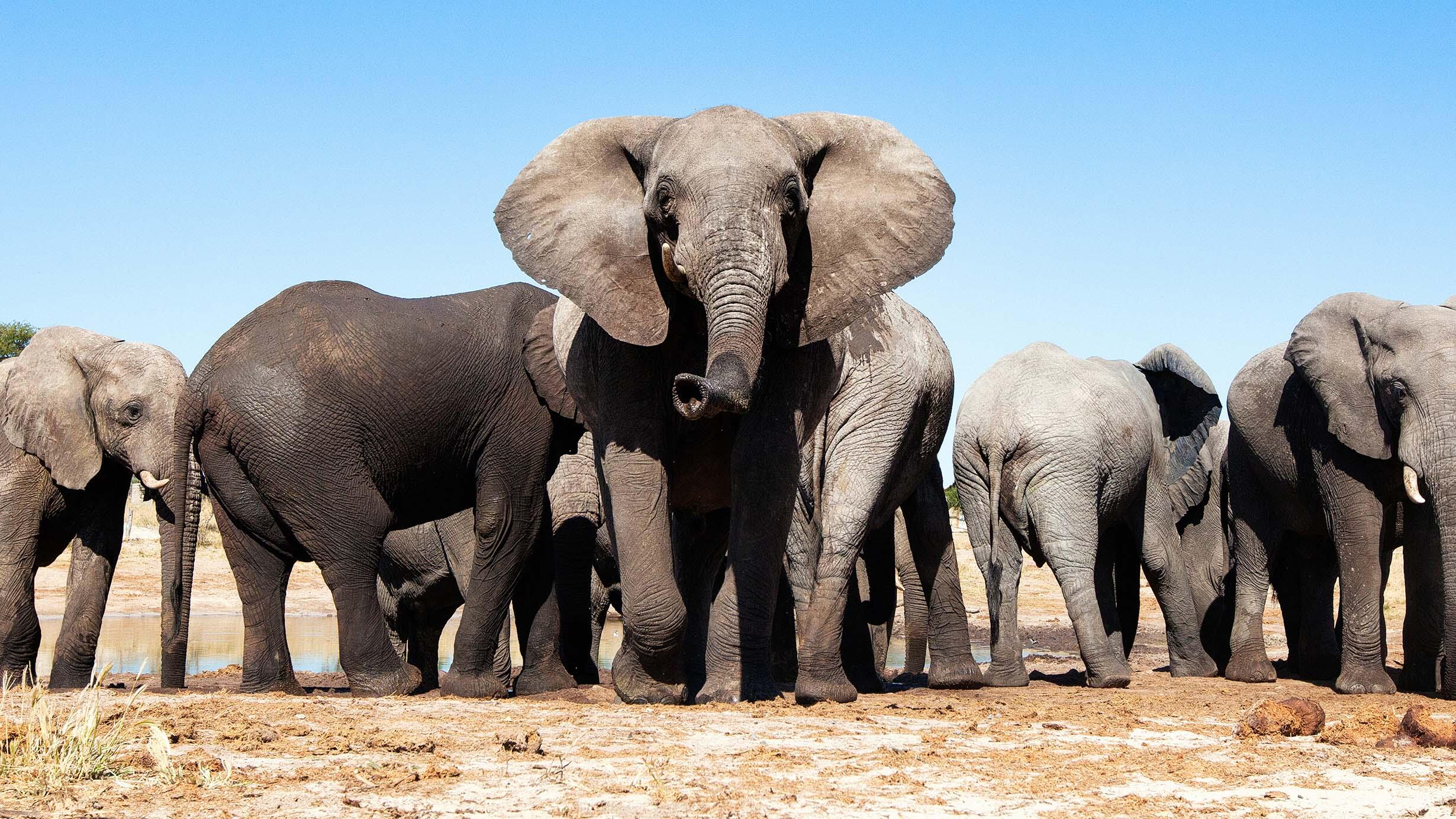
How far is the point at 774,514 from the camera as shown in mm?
7016

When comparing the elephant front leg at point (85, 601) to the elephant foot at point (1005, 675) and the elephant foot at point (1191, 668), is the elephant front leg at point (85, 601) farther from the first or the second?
the elephant foot at point (1191, 668)

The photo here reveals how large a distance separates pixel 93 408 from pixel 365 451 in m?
2.95

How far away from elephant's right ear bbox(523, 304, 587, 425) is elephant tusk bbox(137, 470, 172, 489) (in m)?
2.70

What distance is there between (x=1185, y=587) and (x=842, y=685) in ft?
16.3

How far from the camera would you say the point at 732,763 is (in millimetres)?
5195

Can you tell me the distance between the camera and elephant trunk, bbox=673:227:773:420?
5.65 meters

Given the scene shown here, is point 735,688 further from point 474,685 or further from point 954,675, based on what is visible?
point 954,675

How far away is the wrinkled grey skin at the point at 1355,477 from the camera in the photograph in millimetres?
8977

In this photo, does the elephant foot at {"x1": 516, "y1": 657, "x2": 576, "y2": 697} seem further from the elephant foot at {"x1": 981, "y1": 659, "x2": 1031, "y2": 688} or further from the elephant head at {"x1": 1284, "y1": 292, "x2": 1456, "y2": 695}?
the elephant head at {"x1": 1284, "y1": 292, "x2": 1456, "y2": 695}

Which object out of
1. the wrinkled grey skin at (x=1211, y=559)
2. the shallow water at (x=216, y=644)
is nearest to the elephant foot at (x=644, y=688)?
the shallow water at (x=216, y=644)

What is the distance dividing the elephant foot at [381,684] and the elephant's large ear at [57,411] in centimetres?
307

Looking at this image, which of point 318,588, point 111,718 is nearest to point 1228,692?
point 111,718

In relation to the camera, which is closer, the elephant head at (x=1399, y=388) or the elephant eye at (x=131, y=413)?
the elephant head at (x=1399, y=388)

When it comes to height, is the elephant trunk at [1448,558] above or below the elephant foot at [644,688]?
above
